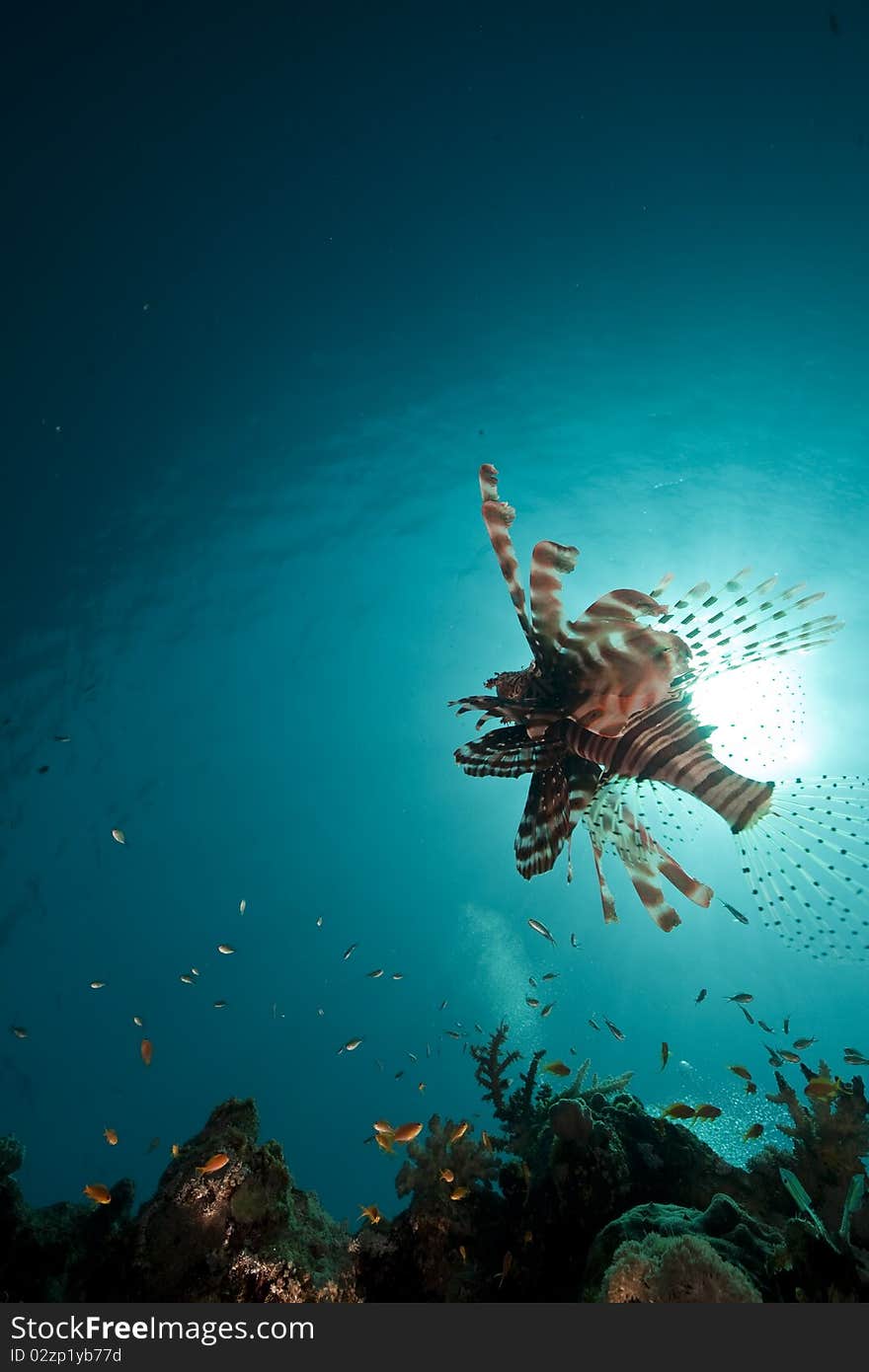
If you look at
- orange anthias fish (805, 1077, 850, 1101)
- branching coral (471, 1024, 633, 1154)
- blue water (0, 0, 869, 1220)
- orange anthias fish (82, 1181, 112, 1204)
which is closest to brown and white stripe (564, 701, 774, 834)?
orange anthias fish (805, 1077, 850, 1101)

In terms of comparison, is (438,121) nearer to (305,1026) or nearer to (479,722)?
(479,722)

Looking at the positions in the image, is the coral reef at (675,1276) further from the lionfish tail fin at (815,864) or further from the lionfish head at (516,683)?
the lionfish head at (516,683)

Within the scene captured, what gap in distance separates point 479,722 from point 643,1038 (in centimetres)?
6403

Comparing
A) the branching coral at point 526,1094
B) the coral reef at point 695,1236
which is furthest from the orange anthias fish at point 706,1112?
the coral reef at point 695,1236

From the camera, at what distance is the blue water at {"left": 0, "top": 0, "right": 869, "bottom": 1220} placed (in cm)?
920

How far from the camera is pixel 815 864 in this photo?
12.0ft

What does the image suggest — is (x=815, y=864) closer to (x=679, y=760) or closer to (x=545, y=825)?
(x=679, y=760)

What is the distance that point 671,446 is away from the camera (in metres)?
15.1

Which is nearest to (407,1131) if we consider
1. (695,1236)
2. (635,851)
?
(695,1236)

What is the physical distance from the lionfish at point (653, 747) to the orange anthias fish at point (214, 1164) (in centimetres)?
254

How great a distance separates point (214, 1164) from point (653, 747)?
3569 millimetres

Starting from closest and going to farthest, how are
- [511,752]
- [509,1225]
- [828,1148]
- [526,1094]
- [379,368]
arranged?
[511,752]
[509,1225]
[828,1148]
[526,1094]
[379,368]

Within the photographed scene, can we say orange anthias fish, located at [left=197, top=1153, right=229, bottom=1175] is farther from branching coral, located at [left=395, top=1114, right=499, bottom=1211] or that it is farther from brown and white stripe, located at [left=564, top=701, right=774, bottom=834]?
brown and white stripe, located at [left=564, top=701, right=774, bottom=834]

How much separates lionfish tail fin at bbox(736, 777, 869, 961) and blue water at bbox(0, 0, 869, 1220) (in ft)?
34.3
